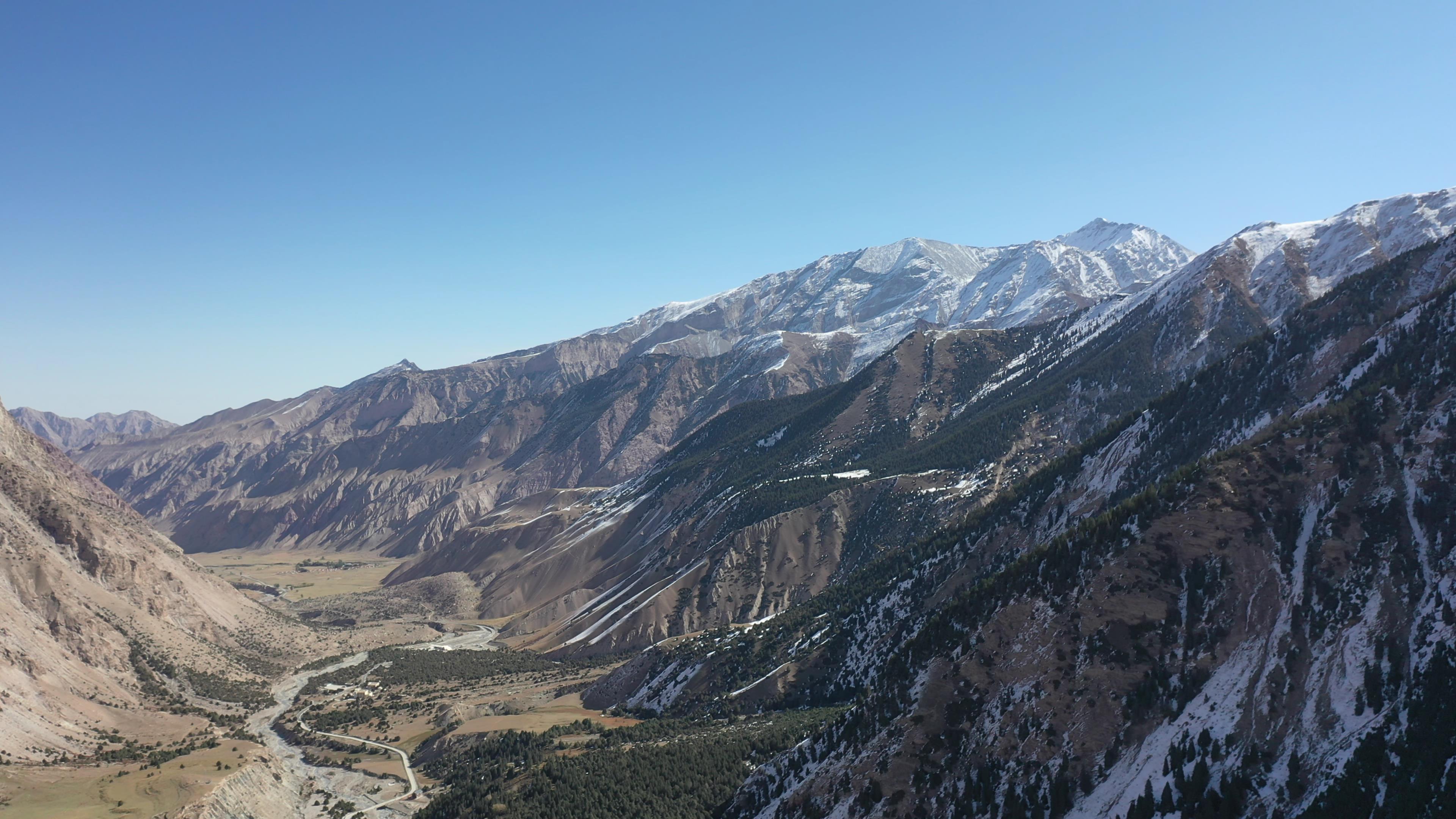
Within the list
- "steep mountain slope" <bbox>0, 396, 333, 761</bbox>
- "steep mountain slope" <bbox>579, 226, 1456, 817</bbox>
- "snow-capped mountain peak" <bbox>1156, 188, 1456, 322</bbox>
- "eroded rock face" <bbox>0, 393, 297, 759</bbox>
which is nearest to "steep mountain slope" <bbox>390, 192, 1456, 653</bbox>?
"snow-capped mountain peak" <bbox>1156, 188, 1456, 322</bbox>

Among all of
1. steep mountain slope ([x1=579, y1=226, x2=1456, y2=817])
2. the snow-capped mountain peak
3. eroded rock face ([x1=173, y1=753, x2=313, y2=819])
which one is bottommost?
eroded rock face ([x1=173, y1=753, x2=313, y2=819])

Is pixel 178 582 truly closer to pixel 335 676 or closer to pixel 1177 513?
pixel 335 676

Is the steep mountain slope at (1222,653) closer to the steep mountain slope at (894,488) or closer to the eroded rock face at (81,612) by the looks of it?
the steep mountain slope at (894,488)

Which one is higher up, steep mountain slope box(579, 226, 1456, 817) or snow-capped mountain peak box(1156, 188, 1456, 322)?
snow-capped mountain peak box(1156, 188, 1456, 322)

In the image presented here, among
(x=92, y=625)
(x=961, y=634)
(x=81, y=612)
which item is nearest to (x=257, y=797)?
(x=92, y=625)

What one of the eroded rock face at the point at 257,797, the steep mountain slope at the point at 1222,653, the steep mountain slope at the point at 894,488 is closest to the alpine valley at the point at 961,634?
the steep mountain slope at the point at 1222,653

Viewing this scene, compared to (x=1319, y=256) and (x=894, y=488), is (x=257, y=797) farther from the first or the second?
(x=1319, y=256)

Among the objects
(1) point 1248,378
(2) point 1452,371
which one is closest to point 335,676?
(1) point 1248,378

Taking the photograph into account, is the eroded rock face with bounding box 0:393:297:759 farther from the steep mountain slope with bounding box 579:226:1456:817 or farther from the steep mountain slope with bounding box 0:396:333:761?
the steep mountain slope with bounding box 579:226:1456:817
